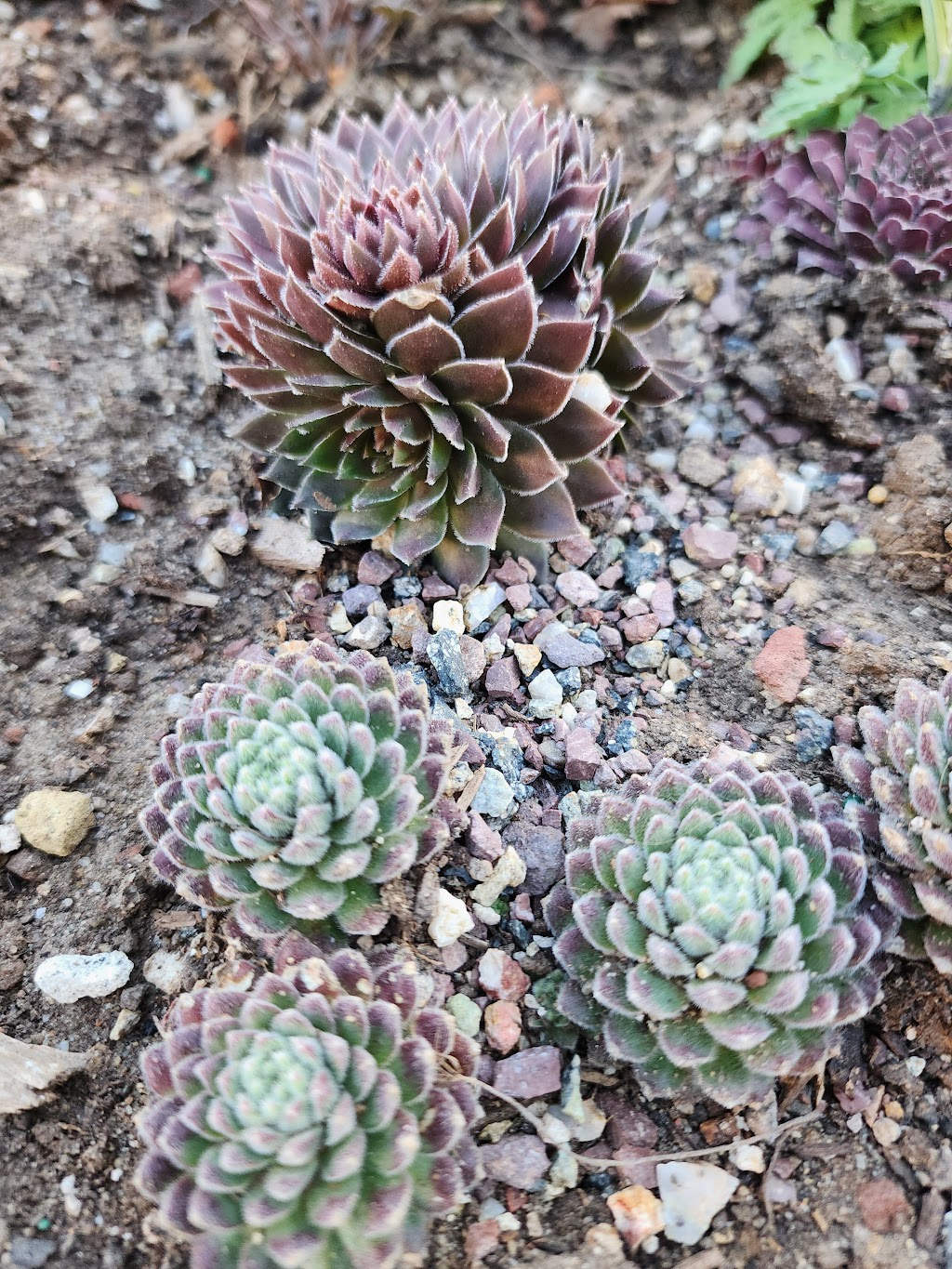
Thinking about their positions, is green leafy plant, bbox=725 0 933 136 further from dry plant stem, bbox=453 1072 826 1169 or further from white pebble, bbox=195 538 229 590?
dry plant stem, bbox=453 1072 826 1169

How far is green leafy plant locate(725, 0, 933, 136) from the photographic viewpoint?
114 inches

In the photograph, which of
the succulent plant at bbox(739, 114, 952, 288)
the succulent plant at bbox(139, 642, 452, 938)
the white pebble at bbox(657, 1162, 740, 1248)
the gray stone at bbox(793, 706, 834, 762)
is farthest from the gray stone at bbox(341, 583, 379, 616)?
the succulent plant at bbox(739, 114, 952, 288)

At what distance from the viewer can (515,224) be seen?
220cm

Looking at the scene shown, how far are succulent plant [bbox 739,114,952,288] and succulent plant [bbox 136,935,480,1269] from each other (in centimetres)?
242

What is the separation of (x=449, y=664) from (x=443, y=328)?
0.76 meters

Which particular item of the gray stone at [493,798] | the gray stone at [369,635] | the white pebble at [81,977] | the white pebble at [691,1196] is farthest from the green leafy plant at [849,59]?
the white pebble at [81,977]

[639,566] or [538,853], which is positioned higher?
[639,566]

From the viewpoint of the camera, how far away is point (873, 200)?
2729 mm

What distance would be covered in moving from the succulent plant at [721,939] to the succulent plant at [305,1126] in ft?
1.04

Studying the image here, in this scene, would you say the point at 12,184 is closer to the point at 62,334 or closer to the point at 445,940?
the point at 62,334

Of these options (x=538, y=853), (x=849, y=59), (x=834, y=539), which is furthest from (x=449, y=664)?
(x=849, y=59)

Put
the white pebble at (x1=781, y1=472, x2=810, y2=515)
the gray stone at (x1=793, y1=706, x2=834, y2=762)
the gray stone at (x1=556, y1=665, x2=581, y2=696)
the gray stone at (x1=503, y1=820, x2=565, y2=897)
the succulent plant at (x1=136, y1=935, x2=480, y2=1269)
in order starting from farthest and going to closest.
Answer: the white pebble at (x1=781, y1=472, x2=810, y2=515), the gray stone at (x1=556, y1=665, x2=581, y2=696), the gray stone at (x1=793, y1=706, x2=834, y2=762), the gray stone at (x1=503, y1=820, x2=565, y2=897), the succulent plant at (x1=136, y1=935, x2=480, y2=1269)

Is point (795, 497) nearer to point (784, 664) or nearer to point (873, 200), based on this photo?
point (784, 664)

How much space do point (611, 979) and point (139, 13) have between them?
370 centimetres
